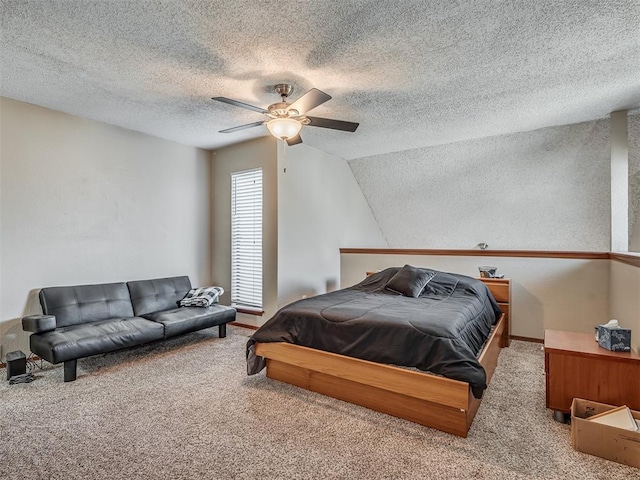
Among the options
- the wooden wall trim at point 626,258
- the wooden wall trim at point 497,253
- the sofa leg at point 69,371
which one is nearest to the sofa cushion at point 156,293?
the sofa leg at point 69,371

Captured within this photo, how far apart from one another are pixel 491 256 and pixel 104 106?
4918 millimetres

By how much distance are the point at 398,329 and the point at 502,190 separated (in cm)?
329

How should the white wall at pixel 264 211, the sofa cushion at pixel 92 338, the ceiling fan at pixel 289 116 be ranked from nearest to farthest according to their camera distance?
the ceiling fan at pixel 289 116, the sofa cushion at pixel 92 338, the white wall at pixel 264 211

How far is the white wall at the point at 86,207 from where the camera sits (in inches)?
136

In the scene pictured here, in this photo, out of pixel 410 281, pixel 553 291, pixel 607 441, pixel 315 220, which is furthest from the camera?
pixel 315 220

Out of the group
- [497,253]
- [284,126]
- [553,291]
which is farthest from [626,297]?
[284,126]

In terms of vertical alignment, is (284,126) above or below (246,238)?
above

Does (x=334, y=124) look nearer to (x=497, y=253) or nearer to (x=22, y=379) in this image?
(x=497, y=253)

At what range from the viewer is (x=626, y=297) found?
10.3ft

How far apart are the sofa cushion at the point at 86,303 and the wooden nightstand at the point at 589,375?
4153 mm

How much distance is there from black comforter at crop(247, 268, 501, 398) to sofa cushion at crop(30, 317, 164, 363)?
49.1 inches

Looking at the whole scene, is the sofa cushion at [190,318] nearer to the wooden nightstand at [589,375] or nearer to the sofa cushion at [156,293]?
the sofa cushion at [156,293]

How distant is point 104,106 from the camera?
3586 millimetres

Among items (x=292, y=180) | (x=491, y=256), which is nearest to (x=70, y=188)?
(x=292, y=180)
